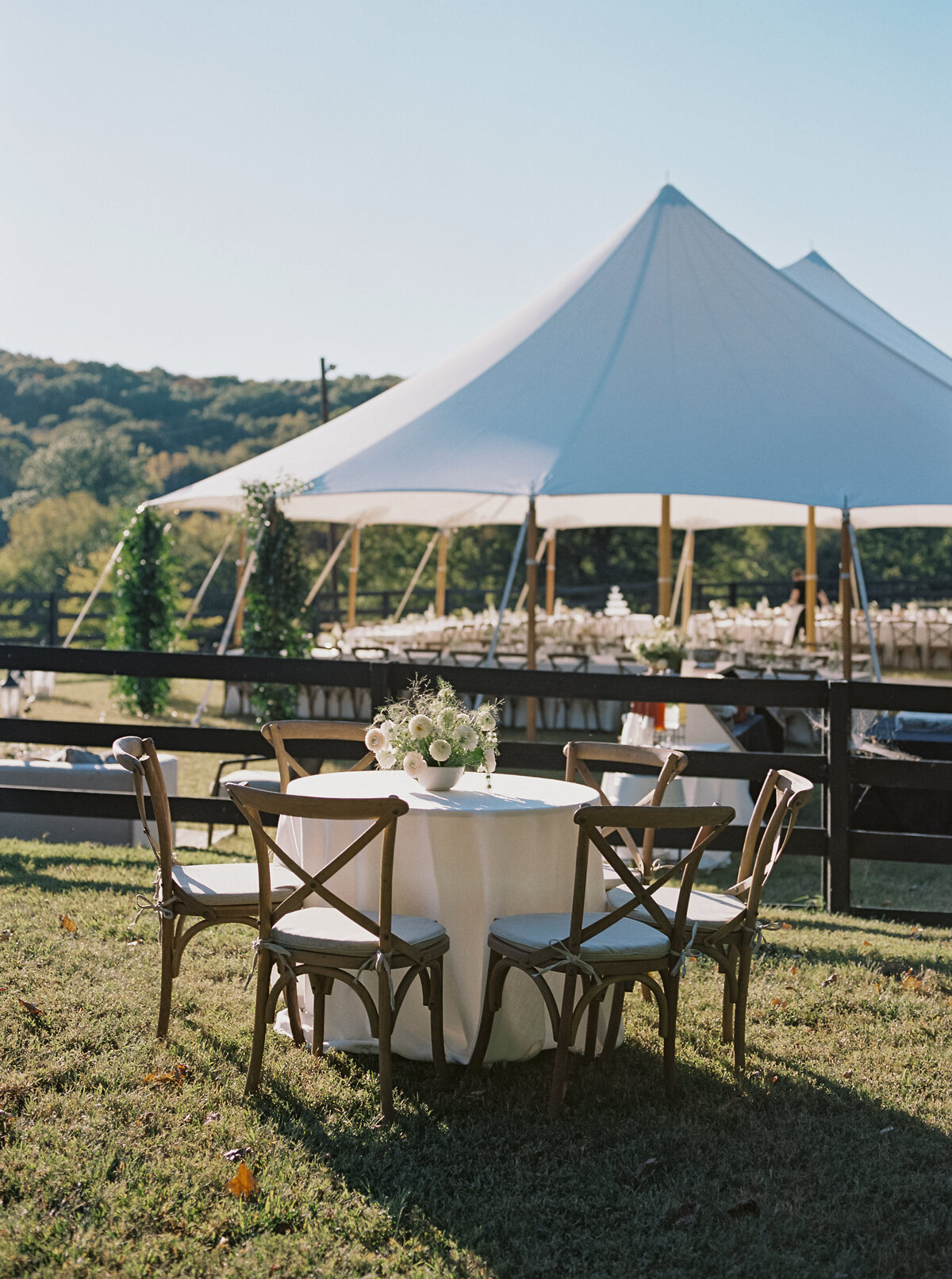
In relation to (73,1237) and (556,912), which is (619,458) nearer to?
(556,912)

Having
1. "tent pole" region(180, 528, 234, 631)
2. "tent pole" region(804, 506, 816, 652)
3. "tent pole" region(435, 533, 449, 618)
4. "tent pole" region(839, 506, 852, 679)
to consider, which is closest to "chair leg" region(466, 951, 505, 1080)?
"tent pole" region(839, 506, 852, 679)

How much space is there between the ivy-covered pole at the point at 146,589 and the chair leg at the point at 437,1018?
12.7m

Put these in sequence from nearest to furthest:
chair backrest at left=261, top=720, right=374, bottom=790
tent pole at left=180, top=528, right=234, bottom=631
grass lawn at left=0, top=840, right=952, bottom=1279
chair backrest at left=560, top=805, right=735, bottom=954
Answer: grass lawn at left=0, top=840, right=952, bottom=1279 → chair backrest at left=560, top=805, right=735, bottom=954 → chair backrest at left=261, top=720, right=374, bottom=790 → tent pole at left=180, top=528, right=234, bottom=631

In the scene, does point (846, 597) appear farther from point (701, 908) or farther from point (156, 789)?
point (156, 789)

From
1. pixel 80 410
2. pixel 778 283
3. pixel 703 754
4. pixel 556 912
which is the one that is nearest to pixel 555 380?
pixel 778 283

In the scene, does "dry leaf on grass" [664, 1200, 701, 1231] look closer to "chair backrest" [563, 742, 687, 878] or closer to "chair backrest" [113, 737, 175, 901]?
"chair backrest" [563, 742, 687, 878]

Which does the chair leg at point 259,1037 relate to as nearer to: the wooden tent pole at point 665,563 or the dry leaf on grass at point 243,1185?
the dry leaf on grass at point 243,1185

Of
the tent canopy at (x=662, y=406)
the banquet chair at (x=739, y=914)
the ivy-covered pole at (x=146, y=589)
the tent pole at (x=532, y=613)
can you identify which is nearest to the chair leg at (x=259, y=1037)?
the banquet chair at (x=739, y=914)

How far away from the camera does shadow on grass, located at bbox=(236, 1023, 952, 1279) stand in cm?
246

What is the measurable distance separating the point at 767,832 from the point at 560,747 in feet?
6.26

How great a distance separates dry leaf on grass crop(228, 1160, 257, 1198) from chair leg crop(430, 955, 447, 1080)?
0.76 meters

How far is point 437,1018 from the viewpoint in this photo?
10.7 feet

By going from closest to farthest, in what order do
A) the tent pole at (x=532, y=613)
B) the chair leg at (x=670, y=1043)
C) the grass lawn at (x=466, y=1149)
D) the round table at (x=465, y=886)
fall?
1. the grass lawn at (x=466, y=1149)
2. the chair leg at (x=670, y=1043)
3. the round table at (x=465, y=886)
4. the tent pole at (x=532, y=613)

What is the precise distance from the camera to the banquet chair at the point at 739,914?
3430 millimetres
